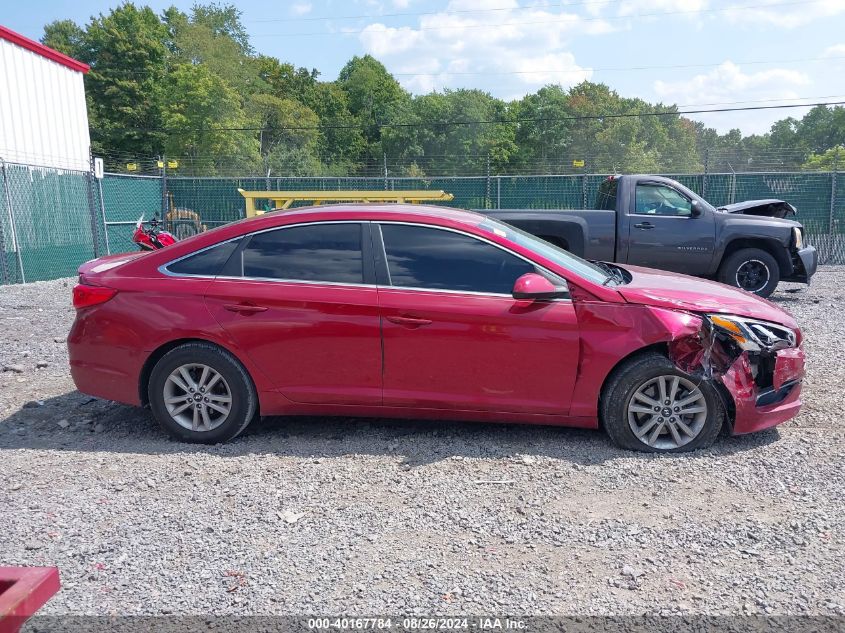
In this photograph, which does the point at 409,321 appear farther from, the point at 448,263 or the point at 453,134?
the point at 453,134

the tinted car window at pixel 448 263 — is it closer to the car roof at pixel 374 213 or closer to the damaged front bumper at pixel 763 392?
the car roof at pixel 374 213

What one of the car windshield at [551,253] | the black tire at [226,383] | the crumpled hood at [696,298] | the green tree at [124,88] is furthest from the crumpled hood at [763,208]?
the green tree at [124,88]

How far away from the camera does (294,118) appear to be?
59.8m

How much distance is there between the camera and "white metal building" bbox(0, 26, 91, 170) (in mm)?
17547

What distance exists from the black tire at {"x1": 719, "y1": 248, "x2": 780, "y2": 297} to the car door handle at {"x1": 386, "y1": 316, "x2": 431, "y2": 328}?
766cm

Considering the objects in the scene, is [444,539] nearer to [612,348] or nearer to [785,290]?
[612,348]

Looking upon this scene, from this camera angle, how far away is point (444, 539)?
3.55 m

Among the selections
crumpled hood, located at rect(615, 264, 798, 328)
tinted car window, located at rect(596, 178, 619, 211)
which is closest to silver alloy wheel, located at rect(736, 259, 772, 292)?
tinted car window, located at rect(596, 178, 619, 211)

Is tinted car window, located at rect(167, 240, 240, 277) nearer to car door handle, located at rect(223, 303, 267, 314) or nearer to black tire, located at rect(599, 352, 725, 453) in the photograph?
car door handle, located at rect(223, 303, 267, 314)

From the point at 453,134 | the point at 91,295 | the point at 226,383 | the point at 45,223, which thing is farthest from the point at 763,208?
the point at 453,134

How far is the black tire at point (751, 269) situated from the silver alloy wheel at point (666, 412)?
6856 millimetres

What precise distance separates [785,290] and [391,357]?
33.0ft

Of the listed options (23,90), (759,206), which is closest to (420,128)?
(23,90)

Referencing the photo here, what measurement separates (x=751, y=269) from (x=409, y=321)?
26.8 ft
